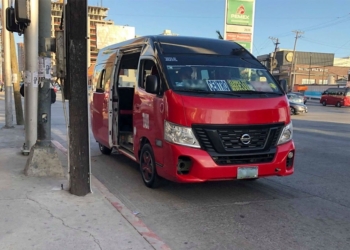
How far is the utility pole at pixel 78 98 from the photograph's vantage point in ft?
17.0

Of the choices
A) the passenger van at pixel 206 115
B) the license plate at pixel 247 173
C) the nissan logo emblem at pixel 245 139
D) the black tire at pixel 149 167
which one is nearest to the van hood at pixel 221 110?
the passenger van at pixel 206 115

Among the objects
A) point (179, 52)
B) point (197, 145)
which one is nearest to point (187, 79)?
point (179, 52)

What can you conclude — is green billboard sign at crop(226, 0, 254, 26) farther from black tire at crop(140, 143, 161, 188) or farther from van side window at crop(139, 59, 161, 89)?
black tire at crop(140, 143, 161, 188)

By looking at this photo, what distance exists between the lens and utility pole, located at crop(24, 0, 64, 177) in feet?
21.3

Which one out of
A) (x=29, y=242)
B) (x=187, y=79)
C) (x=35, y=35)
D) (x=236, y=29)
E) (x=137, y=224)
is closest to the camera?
(x=29, y=242)

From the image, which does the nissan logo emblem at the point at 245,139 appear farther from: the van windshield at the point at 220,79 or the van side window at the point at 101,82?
the van side window at the point at 101,82

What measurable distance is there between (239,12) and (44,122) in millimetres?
12235

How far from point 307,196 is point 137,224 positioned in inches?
115

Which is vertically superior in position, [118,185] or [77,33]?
[77,33]

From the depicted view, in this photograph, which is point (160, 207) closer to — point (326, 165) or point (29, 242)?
point (29, 242)

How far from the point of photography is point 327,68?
10825 cm

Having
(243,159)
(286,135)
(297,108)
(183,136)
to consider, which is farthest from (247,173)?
(297,108)

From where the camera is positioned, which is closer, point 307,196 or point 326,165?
point 307,196

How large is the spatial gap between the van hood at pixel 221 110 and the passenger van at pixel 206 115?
0.01m
